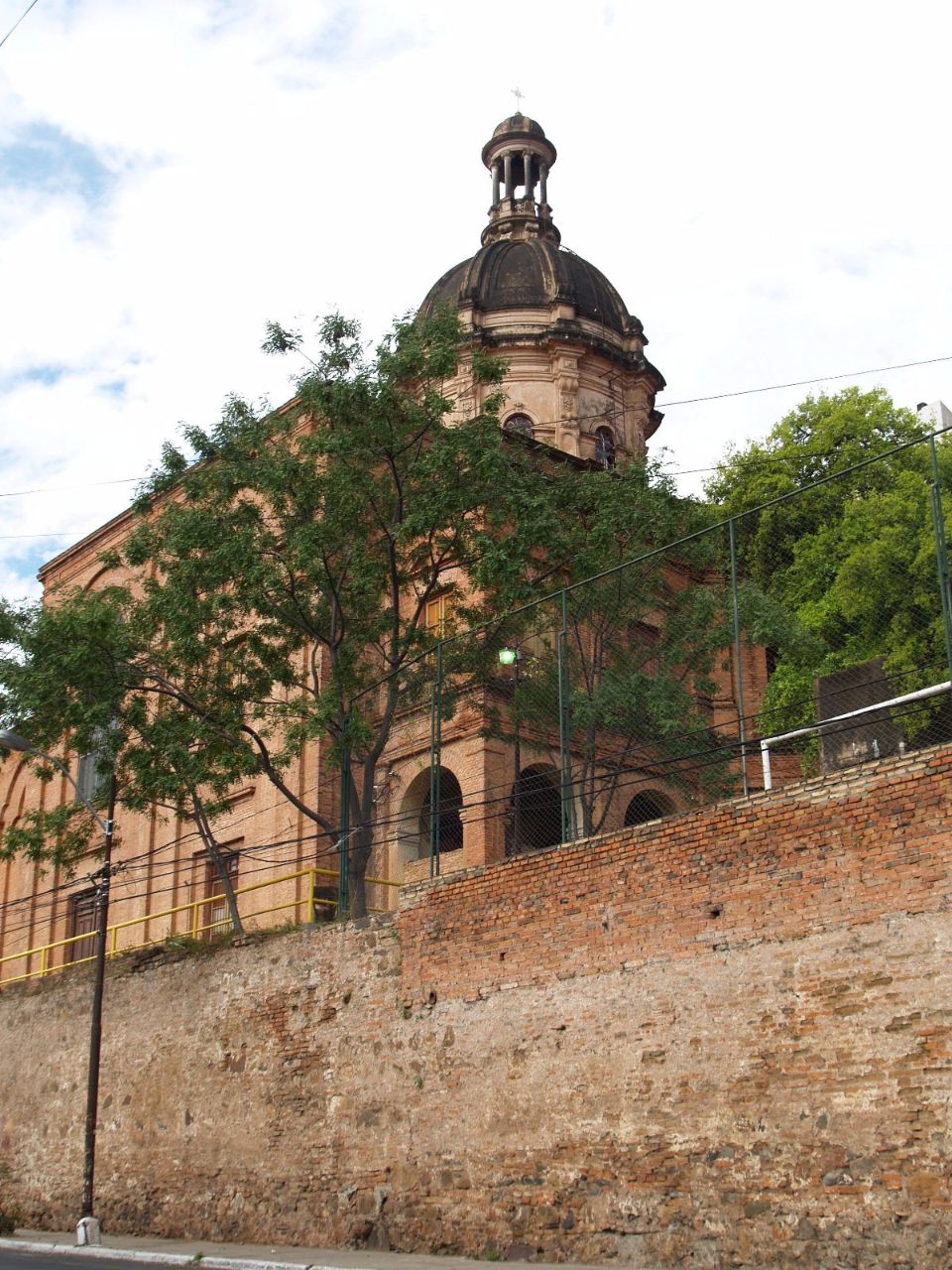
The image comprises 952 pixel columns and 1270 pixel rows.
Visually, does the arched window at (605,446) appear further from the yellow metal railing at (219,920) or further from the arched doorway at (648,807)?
the yellow metal railing at (219,920)

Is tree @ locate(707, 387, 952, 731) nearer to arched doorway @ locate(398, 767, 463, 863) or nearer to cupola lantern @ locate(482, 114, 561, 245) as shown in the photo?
arched doorway @ locate(398, 767, 463, 863)

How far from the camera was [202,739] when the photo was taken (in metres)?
22.1

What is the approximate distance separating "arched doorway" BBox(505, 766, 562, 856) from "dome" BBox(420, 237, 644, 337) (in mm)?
20092

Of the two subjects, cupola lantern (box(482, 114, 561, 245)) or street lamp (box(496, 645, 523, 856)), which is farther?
cupola lantern (box(482, 114, 561, 245))

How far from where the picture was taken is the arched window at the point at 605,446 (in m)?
37.5

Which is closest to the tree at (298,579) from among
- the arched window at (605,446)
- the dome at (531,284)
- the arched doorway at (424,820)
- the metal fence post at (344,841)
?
the metal fence post at (344,841)

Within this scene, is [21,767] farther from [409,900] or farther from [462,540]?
[409,900]

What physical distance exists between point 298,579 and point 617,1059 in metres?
10.5

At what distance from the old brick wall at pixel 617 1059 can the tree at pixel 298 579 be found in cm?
383

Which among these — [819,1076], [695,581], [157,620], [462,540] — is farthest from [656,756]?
[157,620]

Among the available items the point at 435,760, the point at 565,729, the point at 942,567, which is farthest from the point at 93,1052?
the point at 942,567

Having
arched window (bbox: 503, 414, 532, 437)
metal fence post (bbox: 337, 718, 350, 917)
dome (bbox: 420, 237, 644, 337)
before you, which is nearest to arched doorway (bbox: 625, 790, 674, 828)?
metal fence post (bbox: 337, 718, 350, 917)

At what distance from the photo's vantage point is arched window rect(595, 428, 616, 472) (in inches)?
1475

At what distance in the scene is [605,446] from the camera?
124 ft
